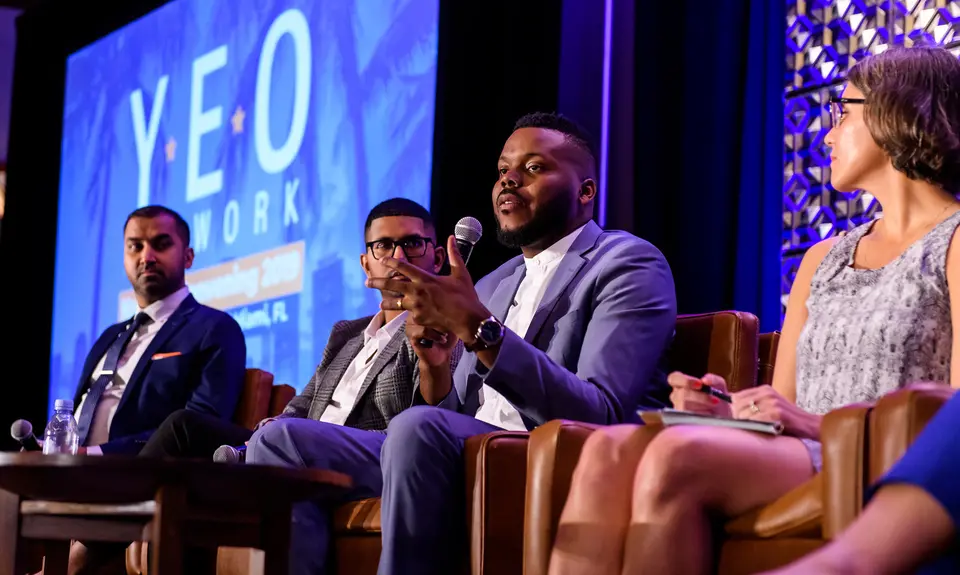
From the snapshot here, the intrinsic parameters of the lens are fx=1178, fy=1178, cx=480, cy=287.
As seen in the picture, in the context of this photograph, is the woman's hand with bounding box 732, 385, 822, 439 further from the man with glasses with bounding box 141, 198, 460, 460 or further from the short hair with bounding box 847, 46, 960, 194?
the man with glasses with bounding box 141, 198, 460, 460

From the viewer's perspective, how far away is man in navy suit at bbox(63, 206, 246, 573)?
4.21 m

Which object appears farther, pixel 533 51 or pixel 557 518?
pixel 533 51

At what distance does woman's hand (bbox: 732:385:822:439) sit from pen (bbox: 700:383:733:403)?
1 centimetres

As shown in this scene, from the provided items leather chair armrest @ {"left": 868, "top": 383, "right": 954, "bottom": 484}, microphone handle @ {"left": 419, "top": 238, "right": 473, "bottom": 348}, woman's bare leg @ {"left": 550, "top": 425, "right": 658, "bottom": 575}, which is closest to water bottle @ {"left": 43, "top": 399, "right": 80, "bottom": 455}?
microphone handle @ {"left": 419, "top": 238, "right": 473, "bottom": 348}

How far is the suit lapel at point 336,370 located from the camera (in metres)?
3.42

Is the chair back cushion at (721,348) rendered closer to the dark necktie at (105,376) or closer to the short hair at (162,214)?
the dark necktie at (105,376)

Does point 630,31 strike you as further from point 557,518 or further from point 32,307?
point 32,307

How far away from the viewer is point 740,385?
273 cm

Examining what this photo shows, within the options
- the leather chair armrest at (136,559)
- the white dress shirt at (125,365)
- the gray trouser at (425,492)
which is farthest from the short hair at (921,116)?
the white dress shirt at (125,365)

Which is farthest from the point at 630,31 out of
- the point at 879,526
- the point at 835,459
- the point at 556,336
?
the point at 879,526

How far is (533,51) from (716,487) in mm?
2662

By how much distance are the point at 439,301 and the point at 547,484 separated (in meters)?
0.56

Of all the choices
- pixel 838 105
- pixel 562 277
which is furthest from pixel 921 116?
pixel 562 277

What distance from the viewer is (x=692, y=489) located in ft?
6.01
